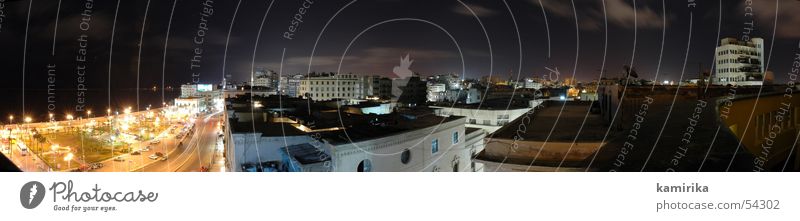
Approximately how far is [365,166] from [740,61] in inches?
341

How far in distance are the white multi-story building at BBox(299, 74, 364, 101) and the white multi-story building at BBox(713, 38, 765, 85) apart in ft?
47.7

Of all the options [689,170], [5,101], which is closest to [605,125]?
[689,170]

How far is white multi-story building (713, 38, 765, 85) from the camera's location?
8.16 m

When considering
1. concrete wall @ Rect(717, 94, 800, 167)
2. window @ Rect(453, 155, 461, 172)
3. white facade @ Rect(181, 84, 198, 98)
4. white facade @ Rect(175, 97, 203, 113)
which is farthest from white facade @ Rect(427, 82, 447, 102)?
concrete wall @ Rect(717, 94, 800, 167)

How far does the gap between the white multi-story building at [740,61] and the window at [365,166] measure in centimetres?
774

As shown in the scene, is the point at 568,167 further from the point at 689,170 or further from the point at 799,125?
the point at 799,125

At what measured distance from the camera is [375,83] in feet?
78.8

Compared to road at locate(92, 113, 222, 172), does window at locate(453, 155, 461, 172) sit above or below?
above

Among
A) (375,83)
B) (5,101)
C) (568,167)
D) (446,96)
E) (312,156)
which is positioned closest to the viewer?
(568,167)

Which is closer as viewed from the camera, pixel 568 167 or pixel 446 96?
pixel 568 167

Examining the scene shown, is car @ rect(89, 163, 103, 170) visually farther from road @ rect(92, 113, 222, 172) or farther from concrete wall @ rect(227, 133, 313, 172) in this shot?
concrete wall @ rect(227, 133, 313, 172)

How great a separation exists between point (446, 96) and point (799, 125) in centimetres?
1726

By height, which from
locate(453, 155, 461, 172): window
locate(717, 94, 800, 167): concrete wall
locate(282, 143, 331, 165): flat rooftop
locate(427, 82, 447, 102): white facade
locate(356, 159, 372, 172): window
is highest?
locate(427, 82, 447, 102): white facade

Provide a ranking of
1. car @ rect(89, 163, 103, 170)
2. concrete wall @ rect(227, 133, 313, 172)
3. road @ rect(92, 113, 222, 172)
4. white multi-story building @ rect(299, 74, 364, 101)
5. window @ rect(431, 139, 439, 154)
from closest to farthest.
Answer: concrete wall @ rect(227, 133, 313, 172) < window @ rect(431, 139, 439, 154) < car @ rect(89, 163, 103, 170) < road @ rect(92, 113, 222, 172) < white multi-story building @ rect(299, 74, 364, 101)
